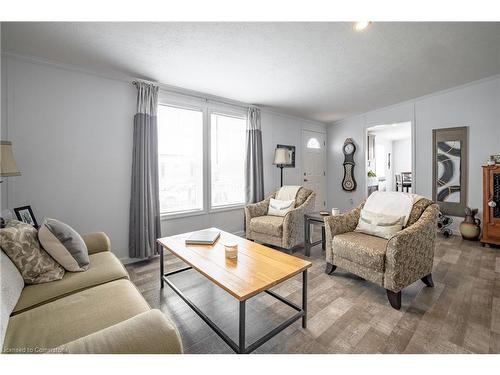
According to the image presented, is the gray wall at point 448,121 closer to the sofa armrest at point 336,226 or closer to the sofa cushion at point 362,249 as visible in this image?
the sofa armrest at point 336,226

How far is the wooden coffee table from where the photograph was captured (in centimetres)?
128

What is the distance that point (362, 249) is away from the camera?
1991 millimetres

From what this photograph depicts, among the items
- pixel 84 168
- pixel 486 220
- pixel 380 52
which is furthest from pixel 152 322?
pixel 486 220

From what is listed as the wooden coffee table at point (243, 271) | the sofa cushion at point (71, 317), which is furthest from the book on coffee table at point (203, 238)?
the sofa cushion at point (71, 317)

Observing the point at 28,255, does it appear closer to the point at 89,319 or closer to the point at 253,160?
the point at 89,319

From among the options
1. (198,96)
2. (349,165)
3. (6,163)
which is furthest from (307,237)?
(6,163)

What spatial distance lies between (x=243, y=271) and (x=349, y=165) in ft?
14.7

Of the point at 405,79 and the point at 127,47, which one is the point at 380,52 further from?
the point at 127,47

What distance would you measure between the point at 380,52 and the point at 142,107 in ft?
9.33

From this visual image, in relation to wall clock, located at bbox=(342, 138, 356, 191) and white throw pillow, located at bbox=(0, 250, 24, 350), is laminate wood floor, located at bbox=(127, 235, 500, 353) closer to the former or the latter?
white throw pillow, located at bbox=(0, 250, 24, 350)

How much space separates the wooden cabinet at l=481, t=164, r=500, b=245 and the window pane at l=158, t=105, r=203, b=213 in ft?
13.4

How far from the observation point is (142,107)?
2861 millimetres

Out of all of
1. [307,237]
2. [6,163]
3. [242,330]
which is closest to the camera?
[242,330]
